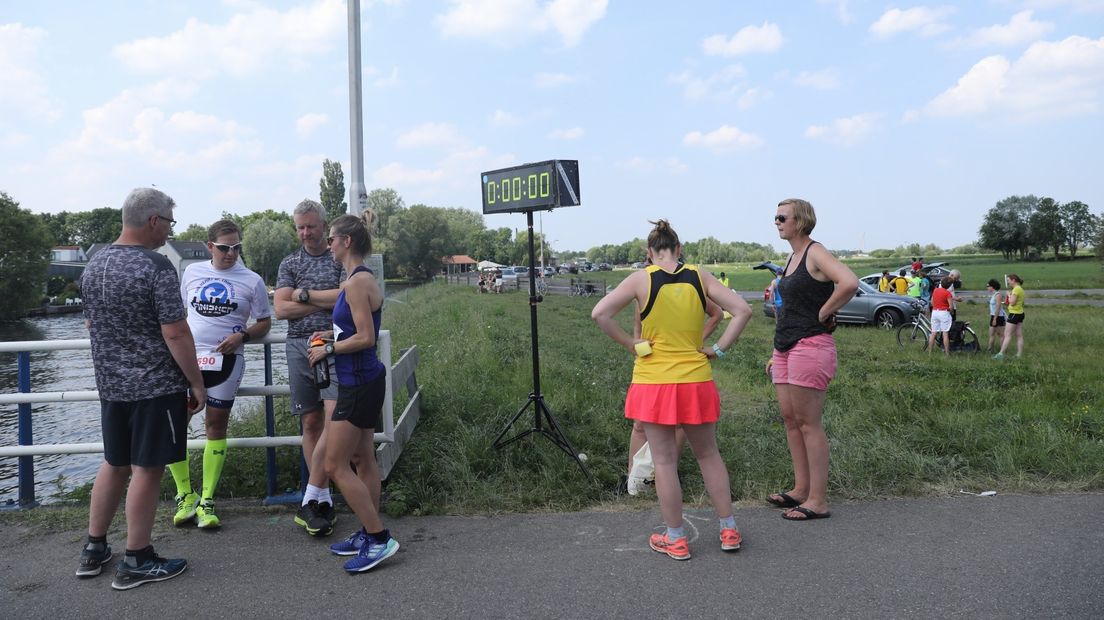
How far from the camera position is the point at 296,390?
4270 millimetres

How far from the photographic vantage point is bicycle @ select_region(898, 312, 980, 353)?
41.9 ft

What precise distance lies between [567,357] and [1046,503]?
826cm

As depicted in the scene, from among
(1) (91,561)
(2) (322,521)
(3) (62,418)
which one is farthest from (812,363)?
(3) (62,418)

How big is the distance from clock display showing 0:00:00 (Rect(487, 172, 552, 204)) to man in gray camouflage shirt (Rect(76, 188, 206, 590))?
251 centimetres

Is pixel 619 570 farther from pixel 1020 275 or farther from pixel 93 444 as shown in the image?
pixel 1020 275

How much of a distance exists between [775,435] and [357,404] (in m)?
3.86

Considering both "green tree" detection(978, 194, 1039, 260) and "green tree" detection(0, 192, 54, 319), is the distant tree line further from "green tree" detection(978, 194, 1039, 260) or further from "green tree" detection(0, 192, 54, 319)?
"green tree" detection(0, 192, 54, 319)

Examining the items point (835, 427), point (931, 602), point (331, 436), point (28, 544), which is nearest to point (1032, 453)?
point (835, 427)

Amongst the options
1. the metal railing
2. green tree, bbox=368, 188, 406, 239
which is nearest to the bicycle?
the metal railing

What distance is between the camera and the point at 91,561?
3611 mm

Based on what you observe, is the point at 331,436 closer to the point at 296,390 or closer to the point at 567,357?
the point at 296,390

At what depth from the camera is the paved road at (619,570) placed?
3193mm

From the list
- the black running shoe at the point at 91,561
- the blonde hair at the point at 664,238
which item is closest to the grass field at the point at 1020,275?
the blonde hair at the point at 664,238

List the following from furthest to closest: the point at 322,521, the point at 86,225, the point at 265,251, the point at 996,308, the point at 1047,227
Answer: the point at 86,225 → the point at 1047,227 → the point at 265,251 → the point at 996,308 → the point at 322,521
